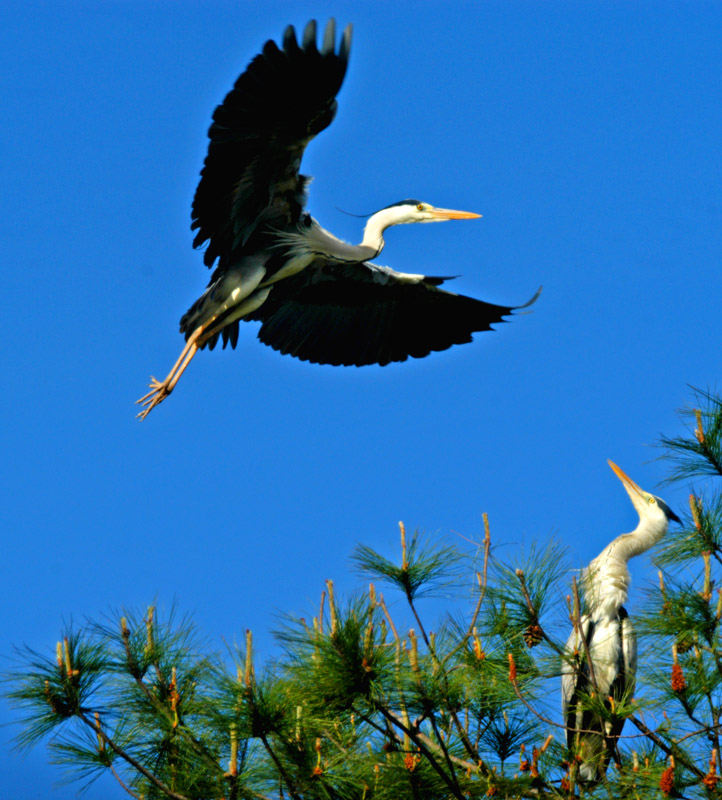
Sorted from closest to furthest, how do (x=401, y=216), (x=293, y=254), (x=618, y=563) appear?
(x=618, y=563), (x=293, y=254), (x=401, y=216)

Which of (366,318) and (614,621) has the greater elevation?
(366,318)

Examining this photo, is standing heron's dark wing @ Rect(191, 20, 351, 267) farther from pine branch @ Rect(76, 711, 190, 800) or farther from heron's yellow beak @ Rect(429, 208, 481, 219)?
pine branch @ Rect(76, 711, 190, 800)

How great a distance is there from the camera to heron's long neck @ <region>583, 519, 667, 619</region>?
5.18 m

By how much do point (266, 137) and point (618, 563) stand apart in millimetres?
2677

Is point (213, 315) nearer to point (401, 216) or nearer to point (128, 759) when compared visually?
point (401, 216)

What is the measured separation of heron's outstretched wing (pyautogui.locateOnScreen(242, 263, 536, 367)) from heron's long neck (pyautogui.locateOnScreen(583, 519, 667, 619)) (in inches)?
75.7

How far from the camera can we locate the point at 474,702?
3668 mm

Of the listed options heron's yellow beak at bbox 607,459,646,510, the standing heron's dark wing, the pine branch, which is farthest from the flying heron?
the pine branch

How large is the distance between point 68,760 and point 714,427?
2374 millimetres

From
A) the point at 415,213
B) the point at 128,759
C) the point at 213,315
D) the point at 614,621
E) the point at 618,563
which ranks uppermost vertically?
the point at 415,213

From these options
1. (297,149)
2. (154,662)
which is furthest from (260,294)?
(154,662)

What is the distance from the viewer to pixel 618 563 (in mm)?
5348

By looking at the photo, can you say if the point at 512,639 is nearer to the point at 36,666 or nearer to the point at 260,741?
the point at 260,741

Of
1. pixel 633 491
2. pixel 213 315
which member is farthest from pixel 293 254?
pixel 633 491
